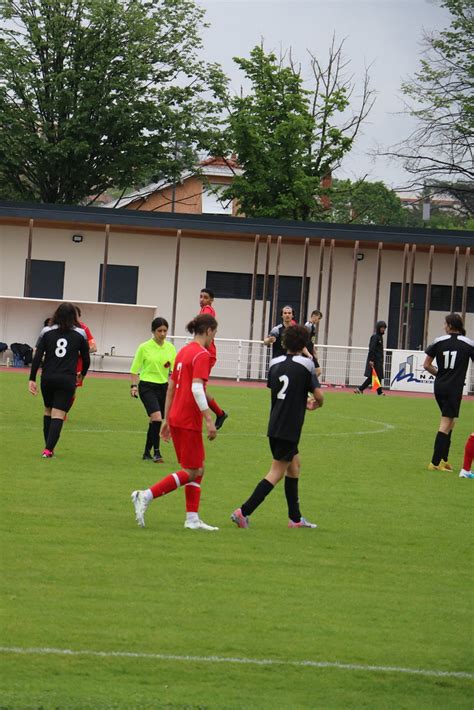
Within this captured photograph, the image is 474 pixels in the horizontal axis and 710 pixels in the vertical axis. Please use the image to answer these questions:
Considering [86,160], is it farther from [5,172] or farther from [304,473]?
[304,473]

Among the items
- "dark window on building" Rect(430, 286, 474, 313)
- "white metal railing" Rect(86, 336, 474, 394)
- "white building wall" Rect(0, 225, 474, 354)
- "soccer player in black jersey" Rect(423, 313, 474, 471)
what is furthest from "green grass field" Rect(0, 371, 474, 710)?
"dark window on building" Rect(430, 286, 474, 313)

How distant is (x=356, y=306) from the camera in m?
39.8

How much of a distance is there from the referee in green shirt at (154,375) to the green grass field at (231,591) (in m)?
0.39

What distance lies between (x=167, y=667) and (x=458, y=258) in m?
34.2

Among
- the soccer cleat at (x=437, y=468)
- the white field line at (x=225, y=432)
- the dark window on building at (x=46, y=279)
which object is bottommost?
the white field line at (x=225, y=432)

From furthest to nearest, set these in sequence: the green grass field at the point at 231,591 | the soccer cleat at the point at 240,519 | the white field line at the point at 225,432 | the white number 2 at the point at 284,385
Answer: the white field line at the point at 225,432 < the soccer cleat at the point at 240,519 < the white number 2 at the point at 284,385 < the green grass field at the point at 231,591

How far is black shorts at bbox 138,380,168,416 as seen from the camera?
580 inches

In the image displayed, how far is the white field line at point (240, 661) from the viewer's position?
6.18m

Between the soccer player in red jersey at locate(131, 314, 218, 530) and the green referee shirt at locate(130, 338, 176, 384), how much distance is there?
15.8ft

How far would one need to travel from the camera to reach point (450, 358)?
15.1 metres

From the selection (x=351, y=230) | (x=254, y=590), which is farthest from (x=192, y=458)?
(x=351, y=230)

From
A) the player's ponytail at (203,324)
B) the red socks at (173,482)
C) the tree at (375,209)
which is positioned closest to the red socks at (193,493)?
the red socks at (173,482)

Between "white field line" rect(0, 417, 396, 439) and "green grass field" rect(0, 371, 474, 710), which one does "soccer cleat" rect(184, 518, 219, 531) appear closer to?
"green grass field" rect(0, 371, 474, 710)

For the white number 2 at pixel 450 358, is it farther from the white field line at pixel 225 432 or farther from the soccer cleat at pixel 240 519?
the soccer cleat at pixel 240 519
